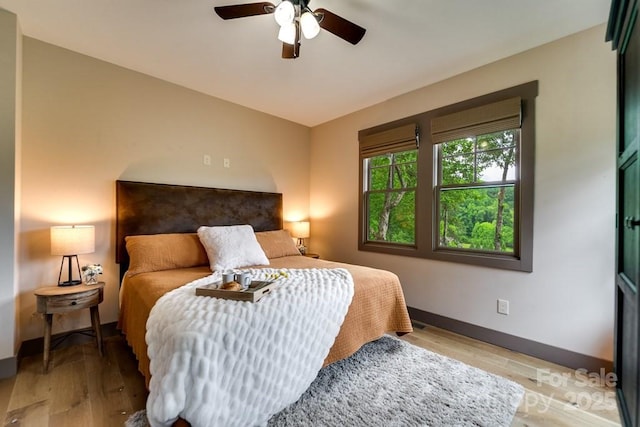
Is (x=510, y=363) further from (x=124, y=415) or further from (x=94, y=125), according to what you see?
(x=94, y=125)

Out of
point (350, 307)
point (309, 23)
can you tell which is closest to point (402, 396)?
point (350, 307)

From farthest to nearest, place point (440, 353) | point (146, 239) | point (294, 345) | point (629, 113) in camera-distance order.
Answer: point (146, 239) < point (440, 353) < point (294, 345) < point (629, 113)

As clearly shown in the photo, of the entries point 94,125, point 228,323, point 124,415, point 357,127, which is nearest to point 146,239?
point 94,125

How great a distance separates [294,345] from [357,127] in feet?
9.84

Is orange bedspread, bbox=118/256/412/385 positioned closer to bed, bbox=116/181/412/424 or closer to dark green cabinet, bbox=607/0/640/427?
bed, bbox=116/181/412/424

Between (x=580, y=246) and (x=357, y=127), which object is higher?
(x=357, y=127)

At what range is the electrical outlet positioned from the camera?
2.49 metres

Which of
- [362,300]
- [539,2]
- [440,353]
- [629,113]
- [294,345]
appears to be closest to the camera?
[629,113]

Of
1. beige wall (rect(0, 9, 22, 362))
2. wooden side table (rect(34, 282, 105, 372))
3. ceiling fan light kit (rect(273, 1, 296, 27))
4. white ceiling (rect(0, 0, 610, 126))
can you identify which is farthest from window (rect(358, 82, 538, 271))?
beige wall (rect(0, 9, 22, 362))

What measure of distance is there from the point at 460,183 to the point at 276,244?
213 cm

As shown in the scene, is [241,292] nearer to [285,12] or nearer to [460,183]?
[285,12]

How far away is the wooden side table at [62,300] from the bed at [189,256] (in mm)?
204

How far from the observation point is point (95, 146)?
2.60 meters

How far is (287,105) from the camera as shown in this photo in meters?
3.61
